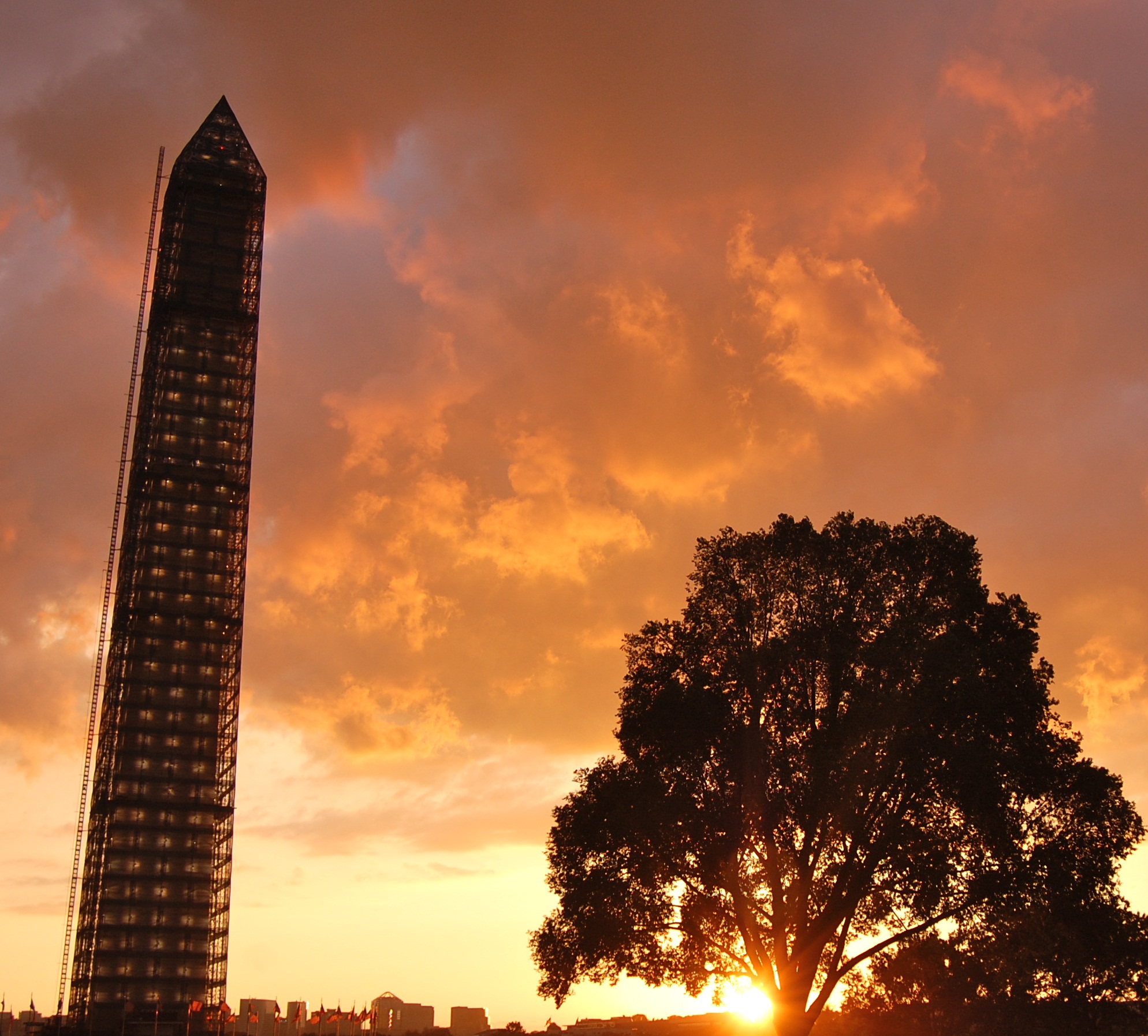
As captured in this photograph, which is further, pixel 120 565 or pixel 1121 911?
pixel 120 565

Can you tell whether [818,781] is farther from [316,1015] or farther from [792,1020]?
[316,1015]

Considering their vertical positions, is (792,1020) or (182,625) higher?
(182,625)

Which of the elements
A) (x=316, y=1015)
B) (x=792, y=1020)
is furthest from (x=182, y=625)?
(x=792, y=1020)

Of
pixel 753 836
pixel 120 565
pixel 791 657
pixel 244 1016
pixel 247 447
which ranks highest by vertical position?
pixel 247 447

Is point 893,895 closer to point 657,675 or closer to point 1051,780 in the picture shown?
point 1051,780

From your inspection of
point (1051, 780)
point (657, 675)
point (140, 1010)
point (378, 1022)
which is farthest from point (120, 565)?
point (1051, 780)

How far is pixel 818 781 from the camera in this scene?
39.9 m

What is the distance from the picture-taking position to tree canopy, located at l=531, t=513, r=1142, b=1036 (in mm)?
39375

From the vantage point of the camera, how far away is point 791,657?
42188 millimetres

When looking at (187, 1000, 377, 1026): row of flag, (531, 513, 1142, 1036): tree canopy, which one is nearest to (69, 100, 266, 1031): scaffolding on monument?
(187, 1000, 377, 1026): row of flag

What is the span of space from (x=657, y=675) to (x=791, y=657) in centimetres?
538

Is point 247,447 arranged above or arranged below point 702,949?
above

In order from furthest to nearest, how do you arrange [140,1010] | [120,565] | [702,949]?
[120,565] < [140,1010] < [702,949]

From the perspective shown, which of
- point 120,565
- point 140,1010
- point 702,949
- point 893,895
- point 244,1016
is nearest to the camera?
point 893,895
